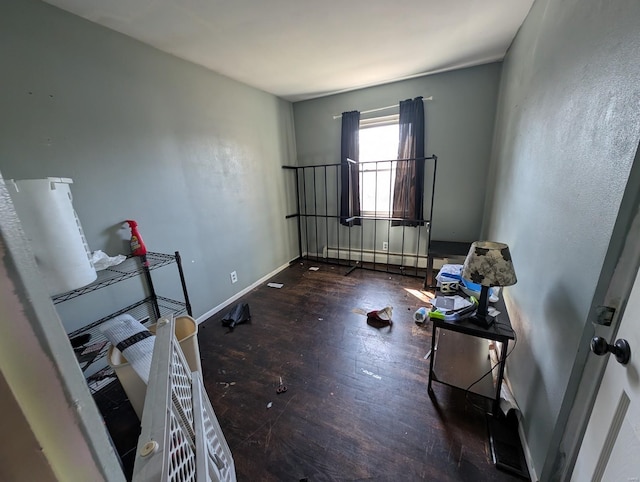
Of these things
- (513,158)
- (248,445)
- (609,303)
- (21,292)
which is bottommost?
(248,445)

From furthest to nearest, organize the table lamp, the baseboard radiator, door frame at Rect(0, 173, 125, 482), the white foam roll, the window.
Answer: the baseboard radiator, the window, the table lamp, the white foam roll, door frame at Rect(0, 173, 125, 482)

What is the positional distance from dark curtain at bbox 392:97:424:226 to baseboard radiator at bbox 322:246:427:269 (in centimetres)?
49

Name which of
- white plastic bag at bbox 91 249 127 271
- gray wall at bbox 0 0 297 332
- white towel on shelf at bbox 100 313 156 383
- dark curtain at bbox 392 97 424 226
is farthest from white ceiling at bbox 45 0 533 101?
white towel on shelf at bbox 100 313 156 383

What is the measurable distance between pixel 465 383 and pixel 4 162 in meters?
2.84

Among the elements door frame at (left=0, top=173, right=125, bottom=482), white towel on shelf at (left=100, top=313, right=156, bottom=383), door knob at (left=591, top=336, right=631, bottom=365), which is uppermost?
door frame at (left=0, top=173, right=125, bottom=482)

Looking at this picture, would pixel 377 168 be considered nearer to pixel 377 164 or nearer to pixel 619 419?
pixel 377 164

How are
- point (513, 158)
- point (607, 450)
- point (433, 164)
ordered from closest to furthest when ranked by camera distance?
point (607, 450)
point (513, 158)
point (433, 164)

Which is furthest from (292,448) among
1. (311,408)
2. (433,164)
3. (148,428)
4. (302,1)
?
(433,164)

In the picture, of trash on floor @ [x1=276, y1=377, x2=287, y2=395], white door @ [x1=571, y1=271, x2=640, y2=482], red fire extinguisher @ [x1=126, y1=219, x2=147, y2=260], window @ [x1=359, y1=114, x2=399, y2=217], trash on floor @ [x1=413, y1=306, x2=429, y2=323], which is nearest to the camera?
white door @ [x1=571, y1=271, x2=640, y2=482]

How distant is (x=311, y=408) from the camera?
1.48m

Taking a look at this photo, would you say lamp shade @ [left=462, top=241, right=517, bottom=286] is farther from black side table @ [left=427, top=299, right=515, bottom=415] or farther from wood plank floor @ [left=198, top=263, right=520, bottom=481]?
wood plank floor @ [left=198, top=263, right=520, bottom=481]

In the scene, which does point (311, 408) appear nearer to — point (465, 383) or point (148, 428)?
point (465, 383)

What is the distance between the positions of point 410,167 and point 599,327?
2634mm

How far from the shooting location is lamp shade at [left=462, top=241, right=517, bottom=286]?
3.84 feet
